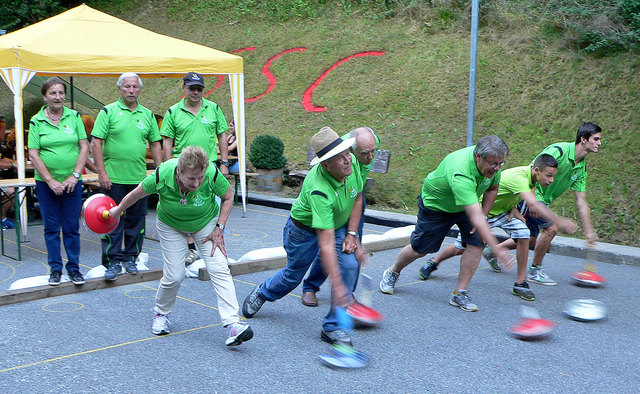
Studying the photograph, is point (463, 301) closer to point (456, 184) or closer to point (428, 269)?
point (428, 269)

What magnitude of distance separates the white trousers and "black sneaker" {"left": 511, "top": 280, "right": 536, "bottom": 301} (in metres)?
2.89

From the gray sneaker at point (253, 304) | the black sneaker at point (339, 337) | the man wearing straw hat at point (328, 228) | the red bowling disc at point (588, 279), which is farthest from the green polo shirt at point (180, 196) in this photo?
the red bowling disc at point (588, 279)

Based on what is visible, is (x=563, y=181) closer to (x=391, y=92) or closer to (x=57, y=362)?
(x=57, y=362)

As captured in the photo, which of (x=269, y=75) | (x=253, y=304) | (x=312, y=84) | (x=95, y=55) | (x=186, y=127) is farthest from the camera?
(x=269, y=75)

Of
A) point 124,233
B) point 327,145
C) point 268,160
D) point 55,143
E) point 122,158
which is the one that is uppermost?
point 327,145

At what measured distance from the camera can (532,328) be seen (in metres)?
4.95

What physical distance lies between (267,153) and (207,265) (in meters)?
8.39

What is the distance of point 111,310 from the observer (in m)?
5.46

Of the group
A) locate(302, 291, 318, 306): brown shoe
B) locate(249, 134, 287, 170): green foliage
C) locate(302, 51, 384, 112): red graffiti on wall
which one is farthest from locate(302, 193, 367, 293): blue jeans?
locate(302, 51, 384, 112): red graffiti on wall

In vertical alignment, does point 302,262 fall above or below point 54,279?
above

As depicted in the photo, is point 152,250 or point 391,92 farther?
point 391,92

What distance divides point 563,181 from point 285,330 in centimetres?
334

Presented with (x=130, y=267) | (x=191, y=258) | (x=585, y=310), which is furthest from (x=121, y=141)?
(x=585, y=310)

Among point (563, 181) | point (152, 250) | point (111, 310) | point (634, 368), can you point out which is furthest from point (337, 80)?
point (634, 368)
